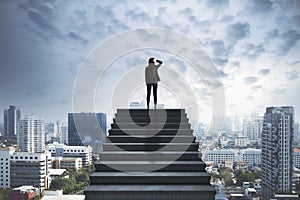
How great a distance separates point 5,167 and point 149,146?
6933mm

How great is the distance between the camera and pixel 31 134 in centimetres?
955

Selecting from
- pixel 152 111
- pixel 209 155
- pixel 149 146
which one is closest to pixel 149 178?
pixel 149 146

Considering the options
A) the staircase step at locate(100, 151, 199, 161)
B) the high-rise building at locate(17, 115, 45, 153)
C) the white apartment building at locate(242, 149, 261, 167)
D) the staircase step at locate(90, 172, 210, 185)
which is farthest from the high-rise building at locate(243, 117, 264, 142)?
the high-rise building at locate(17, 115, 45, 153)

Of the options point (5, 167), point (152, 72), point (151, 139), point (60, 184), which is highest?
point (152, 72)

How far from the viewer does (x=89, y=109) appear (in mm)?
4676

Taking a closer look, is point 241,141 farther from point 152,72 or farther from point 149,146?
point 149,146

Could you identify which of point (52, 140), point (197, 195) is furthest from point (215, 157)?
point (197, 195)

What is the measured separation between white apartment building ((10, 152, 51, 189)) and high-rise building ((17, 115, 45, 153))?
0.21 meters

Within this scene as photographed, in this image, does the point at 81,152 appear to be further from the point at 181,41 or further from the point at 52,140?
the point at 181,41

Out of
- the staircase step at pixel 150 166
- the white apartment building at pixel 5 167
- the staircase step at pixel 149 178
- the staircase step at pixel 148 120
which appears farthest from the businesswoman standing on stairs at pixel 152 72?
the white apartment building at pixel 5 167

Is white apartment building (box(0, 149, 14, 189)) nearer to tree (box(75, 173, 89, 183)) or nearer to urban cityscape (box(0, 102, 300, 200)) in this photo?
urban cityscape (box(0, 102, 300, 200))

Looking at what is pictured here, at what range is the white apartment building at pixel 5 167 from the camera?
29.9 ft

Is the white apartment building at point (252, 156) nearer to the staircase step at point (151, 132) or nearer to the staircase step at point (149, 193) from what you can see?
the staircase step at point (151, 132)

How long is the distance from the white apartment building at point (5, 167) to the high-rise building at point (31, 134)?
412mm
